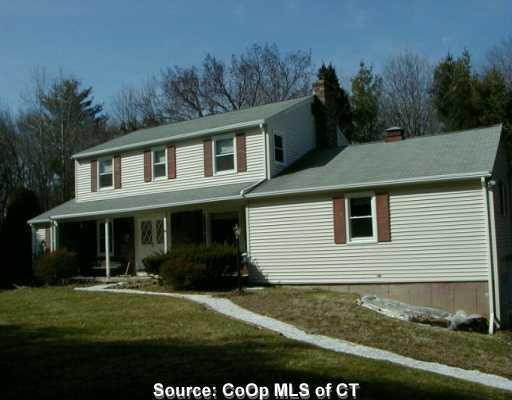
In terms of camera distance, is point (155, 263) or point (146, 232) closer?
point (155, 263)

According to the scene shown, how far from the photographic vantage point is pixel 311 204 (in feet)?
57.4

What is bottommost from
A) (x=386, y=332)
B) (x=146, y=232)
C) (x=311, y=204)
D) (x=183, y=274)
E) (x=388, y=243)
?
(x=386, y=332)

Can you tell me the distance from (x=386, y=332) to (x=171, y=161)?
42.2ft

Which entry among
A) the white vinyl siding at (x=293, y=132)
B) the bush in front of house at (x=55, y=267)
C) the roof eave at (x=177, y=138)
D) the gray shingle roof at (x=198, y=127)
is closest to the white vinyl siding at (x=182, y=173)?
the roof eave at (x=177, y=138)

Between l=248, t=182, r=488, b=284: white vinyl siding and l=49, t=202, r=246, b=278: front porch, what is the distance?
7.01 ft

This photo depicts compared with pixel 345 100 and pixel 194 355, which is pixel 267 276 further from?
pixel 345 100

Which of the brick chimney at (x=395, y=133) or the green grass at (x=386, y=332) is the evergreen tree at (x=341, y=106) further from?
the green grass at (x=386, y=332)

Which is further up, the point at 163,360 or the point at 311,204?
the point at 311,204

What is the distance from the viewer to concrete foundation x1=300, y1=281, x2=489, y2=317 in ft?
48.9

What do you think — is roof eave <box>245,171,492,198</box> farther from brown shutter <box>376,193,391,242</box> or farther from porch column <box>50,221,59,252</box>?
porch column <box>50,221,59,252</box>

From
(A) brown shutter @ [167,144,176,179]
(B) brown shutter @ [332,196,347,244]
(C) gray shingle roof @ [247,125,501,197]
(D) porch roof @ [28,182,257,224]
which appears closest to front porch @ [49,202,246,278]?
(D) porch roof @ [28,182,257,224]

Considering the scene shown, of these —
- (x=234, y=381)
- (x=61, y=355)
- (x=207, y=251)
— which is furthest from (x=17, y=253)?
(x=234, y=381)

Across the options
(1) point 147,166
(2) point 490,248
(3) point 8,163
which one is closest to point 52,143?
(3) point 8,163

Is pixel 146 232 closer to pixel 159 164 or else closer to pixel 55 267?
pixel 159 164
